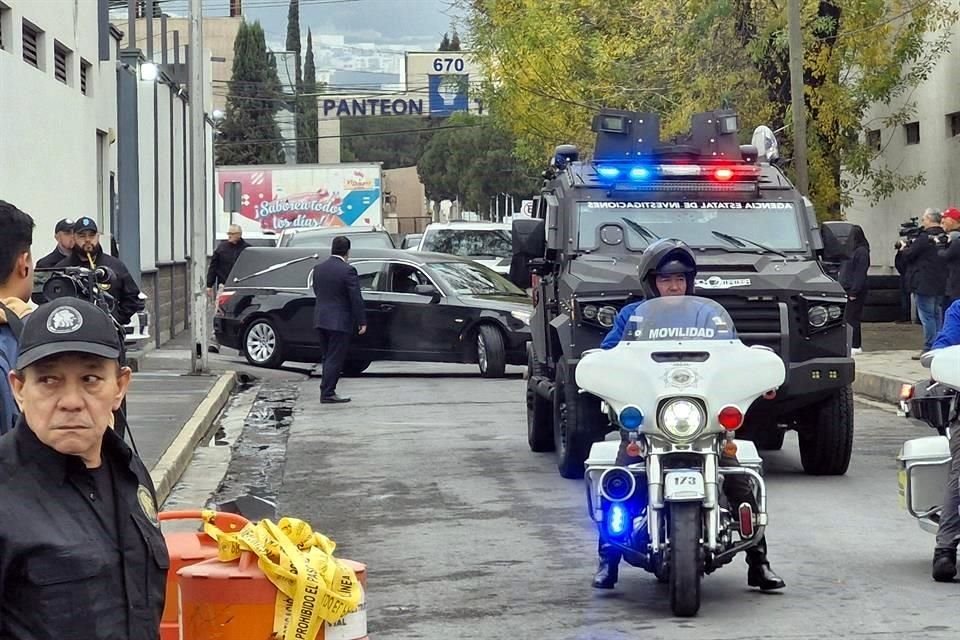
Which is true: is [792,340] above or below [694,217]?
below

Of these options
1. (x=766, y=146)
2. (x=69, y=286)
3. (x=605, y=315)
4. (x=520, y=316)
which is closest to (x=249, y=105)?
(x=520, y=316)

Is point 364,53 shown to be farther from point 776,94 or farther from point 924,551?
point 924,551

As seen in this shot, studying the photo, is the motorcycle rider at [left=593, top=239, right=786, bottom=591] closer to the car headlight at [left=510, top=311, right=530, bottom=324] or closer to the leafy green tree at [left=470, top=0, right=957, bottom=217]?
the car headlight at [left=510, top=311, right=530, bottom=324]

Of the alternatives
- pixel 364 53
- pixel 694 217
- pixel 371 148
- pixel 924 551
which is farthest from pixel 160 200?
pixel 364 53

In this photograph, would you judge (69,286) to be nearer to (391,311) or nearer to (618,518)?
(618,518)

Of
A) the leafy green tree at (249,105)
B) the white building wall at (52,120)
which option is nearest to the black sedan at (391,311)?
the white building wall at (52,120)

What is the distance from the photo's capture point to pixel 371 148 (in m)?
120

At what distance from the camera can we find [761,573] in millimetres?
8078

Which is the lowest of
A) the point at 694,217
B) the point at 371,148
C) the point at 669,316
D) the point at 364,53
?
the point at 669,316

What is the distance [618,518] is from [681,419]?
0.60 m

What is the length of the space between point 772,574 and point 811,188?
62.1 feet

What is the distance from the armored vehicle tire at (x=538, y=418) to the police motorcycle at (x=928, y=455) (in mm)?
5052

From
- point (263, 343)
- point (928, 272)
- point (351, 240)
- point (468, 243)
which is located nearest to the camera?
point (928, 272)

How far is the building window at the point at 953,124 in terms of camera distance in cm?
2894
